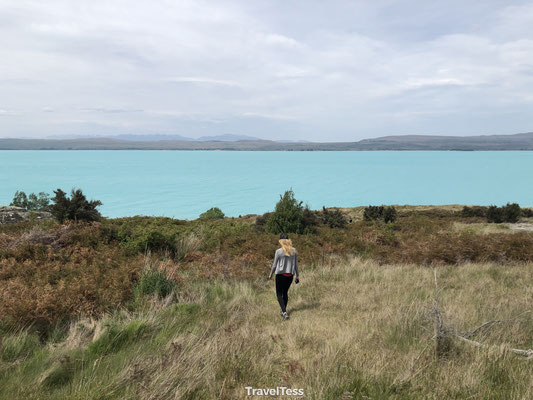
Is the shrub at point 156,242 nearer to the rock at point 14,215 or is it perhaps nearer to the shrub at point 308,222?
the shrub at point 308,222

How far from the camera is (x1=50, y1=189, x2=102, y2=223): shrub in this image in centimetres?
1559

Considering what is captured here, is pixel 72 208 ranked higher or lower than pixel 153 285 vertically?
higher

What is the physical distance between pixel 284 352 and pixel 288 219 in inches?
545

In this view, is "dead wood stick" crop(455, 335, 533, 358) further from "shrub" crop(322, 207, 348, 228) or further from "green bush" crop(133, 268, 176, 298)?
"shrub" crop(322, 207, 348, 228)

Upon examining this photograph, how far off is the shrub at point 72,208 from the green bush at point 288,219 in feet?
30.1

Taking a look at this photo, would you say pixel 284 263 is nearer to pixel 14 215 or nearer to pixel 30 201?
pixel 14 215

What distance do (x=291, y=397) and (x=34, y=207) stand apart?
52895 mm

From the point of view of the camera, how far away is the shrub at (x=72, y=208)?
15586 mm

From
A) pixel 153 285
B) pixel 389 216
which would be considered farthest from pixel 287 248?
pixel 389 216

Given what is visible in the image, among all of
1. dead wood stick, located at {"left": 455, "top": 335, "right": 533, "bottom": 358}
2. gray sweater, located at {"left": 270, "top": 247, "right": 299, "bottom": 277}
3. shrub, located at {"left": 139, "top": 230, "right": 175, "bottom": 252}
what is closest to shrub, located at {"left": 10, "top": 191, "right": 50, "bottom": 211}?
shrub, located at {"left": 139, "top": 230, "right": 175, "bottom": 252}

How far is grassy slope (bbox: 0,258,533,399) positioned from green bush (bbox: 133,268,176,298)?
56 centimetres

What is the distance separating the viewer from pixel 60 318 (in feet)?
21.0

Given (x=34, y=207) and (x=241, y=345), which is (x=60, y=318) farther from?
(x=34, y=207)

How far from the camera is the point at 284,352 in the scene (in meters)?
4.86
